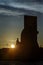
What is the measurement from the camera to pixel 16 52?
371 feet

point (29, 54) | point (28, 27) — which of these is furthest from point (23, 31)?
point (29, 54)

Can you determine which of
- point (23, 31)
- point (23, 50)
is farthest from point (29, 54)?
point (23, 31)

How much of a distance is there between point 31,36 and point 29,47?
518 centimetres

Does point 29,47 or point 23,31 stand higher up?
point 23,31

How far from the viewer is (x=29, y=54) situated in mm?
109000

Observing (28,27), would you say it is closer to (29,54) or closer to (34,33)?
(34,33)

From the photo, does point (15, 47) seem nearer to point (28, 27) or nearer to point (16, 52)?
point (16, 52)

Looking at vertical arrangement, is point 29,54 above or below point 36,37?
below

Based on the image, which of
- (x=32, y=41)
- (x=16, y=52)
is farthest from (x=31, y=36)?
(x=16, y=52)

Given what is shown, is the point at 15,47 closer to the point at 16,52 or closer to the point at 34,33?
the point at 16,52

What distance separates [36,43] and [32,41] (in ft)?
6.50

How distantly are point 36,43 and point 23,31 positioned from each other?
8.01 meters

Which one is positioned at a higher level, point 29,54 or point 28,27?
point 28,27

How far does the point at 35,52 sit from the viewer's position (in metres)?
111
